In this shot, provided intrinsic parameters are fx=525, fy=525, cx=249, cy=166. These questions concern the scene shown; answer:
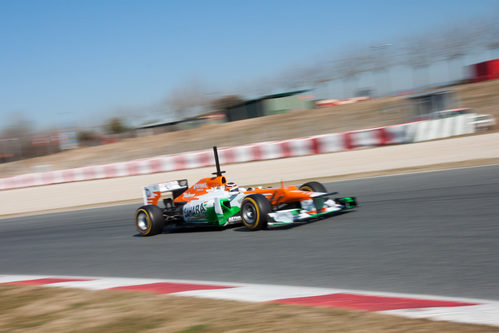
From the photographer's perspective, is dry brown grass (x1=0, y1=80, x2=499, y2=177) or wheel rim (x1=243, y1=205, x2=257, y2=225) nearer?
wheel rim (x1=243, y1=205, x2=257, y2=225)

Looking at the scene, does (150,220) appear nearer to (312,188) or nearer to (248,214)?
(248,214)

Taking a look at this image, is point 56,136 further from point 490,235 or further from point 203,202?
point 490,235

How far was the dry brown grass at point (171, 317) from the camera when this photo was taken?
3510mm

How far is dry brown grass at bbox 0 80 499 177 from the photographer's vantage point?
25328 millimetres

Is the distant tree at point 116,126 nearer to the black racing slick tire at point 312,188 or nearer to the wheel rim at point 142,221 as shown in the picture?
the wheel rim at point 142,221

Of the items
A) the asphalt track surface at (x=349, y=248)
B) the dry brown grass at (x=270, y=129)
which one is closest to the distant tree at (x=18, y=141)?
the dry brown grass at (x=270, y=129)

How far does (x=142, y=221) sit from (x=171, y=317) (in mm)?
5469

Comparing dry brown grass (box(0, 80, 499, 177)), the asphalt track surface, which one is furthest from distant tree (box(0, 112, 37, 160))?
the asphalt track surface

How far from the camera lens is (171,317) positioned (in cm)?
420

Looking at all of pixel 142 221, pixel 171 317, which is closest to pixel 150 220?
pixel 142 221

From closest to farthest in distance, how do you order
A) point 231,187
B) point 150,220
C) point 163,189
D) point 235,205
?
1. point 235,205
2. point 231,187
3. point 150,220
4. point 163,189

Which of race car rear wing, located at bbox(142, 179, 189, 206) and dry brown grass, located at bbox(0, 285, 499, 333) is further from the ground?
race car rear wing, located at bbox(142, 179, 189, 206)

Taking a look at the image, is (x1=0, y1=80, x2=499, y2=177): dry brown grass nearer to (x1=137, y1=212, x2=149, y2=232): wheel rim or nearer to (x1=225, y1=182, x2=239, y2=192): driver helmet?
(x1=225, y1=182, x2=239, y2=192): driver helmet

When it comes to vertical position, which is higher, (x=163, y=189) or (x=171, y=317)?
(x=163, y=189)
